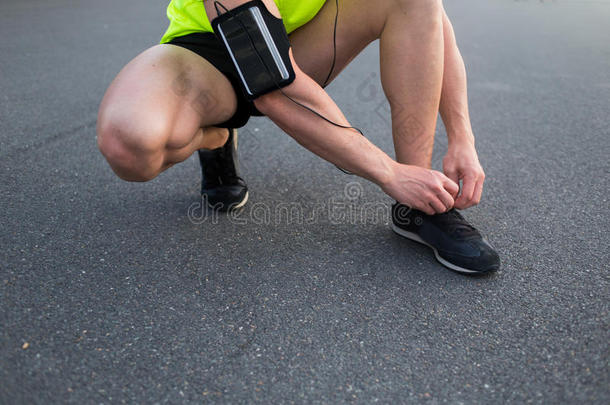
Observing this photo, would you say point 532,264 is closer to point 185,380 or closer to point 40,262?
point 185,380

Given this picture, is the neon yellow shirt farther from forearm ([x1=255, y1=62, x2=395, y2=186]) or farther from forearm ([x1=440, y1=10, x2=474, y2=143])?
forearm ([x1=440, y1=10, x2=474, y2=143])

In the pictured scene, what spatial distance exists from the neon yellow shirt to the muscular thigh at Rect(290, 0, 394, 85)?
0.03 m

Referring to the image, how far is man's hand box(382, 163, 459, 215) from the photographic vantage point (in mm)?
1071

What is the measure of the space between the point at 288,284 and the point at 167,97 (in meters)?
0.49

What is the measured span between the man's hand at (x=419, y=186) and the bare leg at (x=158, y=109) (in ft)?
1.43

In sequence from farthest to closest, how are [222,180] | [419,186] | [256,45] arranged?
1. [222,180]
2. [419,186]
3. [256,45]

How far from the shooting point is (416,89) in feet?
3.80

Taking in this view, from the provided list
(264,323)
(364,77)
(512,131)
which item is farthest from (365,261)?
(364,77)

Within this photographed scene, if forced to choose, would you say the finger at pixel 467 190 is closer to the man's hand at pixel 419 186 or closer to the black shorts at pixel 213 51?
the man's hand at pixel 419 186

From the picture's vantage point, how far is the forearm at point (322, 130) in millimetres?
1025

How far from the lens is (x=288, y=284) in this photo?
1094mm

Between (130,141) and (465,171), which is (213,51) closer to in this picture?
(130,141)

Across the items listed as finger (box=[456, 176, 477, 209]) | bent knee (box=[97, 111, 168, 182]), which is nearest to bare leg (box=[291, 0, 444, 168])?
finger (box=[456, 176, 477, 209])

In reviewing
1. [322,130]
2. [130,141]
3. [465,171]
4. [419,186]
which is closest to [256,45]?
[322,130]
